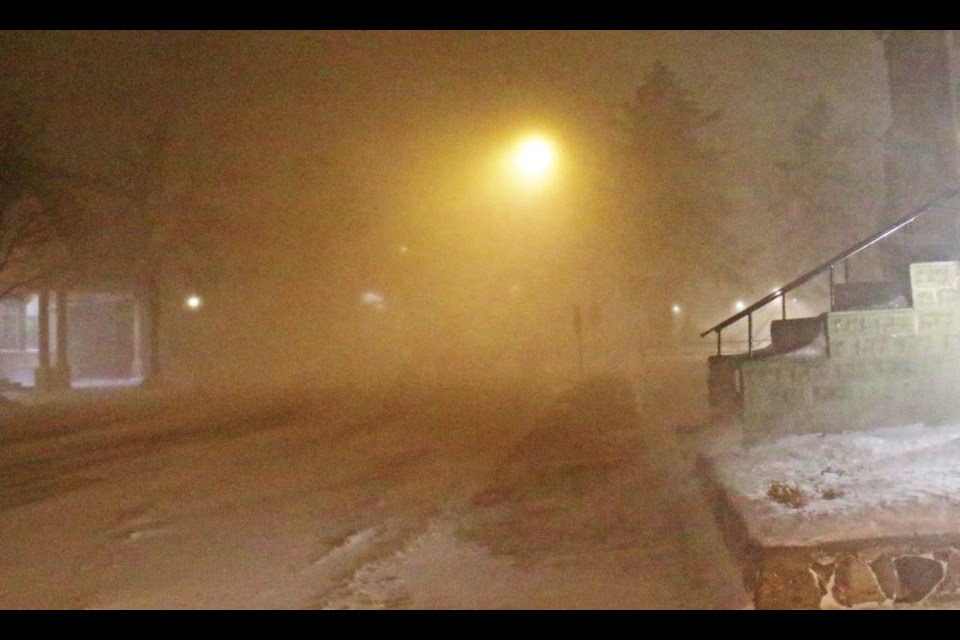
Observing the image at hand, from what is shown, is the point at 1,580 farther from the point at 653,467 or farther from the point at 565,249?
the point at 565,249

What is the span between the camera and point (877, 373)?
9.51 m

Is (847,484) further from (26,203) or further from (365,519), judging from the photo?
(26,203)

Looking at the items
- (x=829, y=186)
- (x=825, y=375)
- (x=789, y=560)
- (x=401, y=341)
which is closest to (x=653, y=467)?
(x=825, y=375)

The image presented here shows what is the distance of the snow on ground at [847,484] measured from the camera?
6.16 m

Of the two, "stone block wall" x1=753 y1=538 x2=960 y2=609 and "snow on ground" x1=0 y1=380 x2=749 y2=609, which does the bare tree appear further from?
"stone block wall" x1=753 y1=538 x2=960 y2=609

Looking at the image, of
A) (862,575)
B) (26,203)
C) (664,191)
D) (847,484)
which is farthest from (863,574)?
(664,191)

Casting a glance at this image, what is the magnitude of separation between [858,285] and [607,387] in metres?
14.0

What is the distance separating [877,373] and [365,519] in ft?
19.3

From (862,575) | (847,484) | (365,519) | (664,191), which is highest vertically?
(664,191)

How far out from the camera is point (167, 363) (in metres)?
39.7

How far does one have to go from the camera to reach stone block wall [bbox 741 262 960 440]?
9.42m

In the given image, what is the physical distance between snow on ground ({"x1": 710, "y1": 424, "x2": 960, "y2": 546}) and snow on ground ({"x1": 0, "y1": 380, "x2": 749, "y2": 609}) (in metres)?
0.59

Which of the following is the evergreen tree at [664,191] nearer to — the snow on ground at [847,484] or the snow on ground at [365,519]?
the snow on ground at [365,519]

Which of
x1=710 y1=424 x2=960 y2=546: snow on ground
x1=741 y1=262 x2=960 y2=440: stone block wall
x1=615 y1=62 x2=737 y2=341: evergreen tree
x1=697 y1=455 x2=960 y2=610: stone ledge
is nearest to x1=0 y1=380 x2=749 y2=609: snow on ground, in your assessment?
x1=697 y1=455 x2=960 y2=610: stone ledge
